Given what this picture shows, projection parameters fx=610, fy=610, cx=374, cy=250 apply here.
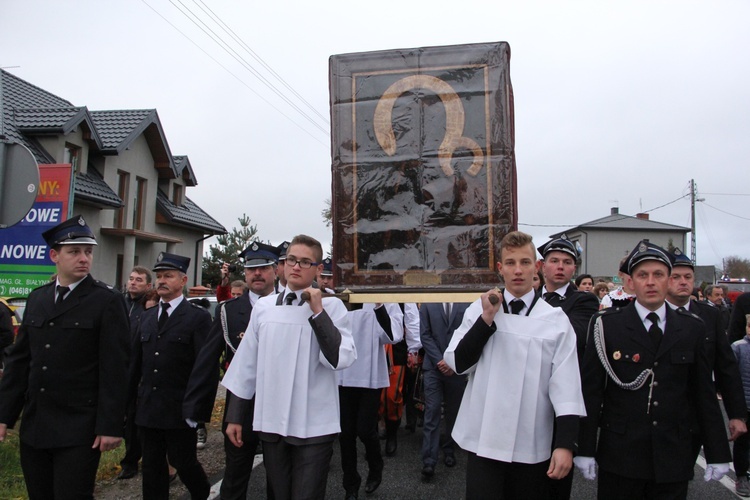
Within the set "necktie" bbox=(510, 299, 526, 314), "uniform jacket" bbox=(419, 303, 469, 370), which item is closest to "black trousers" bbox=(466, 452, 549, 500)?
"necktie" bbox=(510, 299, 526, 314)

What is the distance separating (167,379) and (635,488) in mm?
3438

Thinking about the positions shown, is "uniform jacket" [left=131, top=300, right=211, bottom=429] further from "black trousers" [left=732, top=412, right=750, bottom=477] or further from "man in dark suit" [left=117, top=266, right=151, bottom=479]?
"black trousers" [left=732, top=412, right=750, bottom=477]

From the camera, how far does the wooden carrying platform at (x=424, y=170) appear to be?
427cm

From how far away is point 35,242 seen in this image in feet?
26.8

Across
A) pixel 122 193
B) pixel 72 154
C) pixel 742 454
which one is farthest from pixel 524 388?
pixel 122 193

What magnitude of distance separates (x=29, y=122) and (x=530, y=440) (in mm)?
18715

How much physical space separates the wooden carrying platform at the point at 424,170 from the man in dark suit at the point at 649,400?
0.98 metres

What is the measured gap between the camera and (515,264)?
132 inches

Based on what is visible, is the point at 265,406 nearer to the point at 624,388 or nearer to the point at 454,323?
the point at 624,388

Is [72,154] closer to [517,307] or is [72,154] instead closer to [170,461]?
[170,461]

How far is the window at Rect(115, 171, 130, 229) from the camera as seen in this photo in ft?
70.9

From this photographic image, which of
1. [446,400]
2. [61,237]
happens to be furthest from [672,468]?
[61,237]

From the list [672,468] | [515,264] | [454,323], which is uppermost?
[515,264]

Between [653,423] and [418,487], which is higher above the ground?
[653,423]
